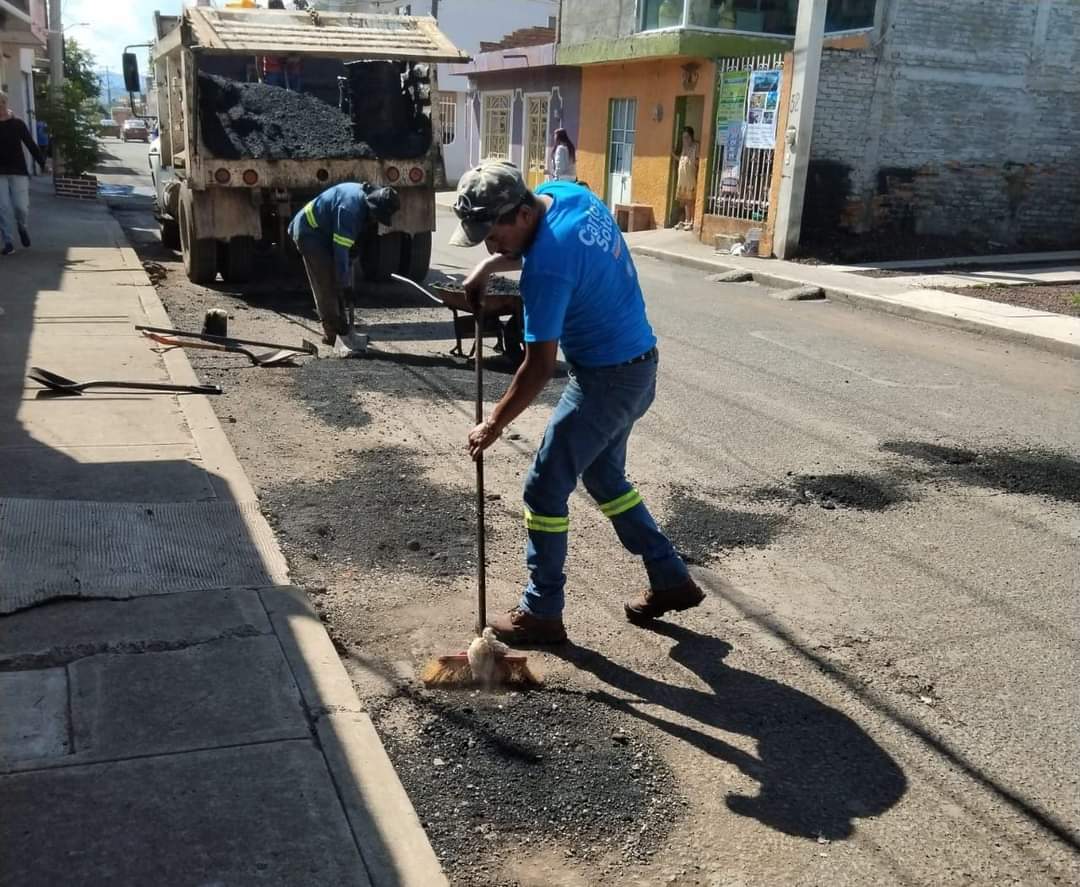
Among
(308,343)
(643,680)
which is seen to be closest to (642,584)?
(643,680)

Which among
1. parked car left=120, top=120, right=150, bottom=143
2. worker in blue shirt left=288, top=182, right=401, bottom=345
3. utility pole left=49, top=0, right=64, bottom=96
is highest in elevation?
utility pole left=49, top=0, right=64, bottom=96

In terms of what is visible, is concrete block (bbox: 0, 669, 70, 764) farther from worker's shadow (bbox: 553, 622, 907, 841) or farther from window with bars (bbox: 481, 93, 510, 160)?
window with bars (bbox: 481, 93, 510, 160)

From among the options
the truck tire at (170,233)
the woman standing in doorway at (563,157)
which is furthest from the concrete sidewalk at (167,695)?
the woman standing in doorway at (563,157)

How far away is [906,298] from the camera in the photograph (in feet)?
42.9

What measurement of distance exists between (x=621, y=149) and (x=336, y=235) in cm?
1541

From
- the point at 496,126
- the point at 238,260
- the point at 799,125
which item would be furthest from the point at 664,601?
the point at 496,126

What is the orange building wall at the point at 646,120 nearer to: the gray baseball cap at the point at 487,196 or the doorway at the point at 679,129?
the doorway at the point at 679,129

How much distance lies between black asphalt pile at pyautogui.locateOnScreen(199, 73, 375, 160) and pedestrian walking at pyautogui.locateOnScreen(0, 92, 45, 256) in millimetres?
2805

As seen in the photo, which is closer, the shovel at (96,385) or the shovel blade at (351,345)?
the shovel at (96,385)

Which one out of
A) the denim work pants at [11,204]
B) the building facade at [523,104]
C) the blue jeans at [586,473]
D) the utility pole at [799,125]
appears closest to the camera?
the blue jeans at [586,473]

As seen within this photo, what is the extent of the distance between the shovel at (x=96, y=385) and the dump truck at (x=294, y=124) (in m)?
4.21

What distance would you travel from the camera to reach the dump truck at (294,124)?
10.9 metres

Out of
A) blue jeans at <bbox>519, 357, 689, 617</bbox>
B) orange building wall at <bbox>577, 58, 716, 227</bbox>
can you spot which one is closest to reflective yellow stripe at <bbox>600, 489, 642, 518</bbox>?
blue jeans at <bbox>519, 357, 689, 617</bbox>

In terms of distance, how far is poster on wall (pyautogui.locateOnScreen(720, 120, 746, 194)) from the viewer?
18.0 meters
